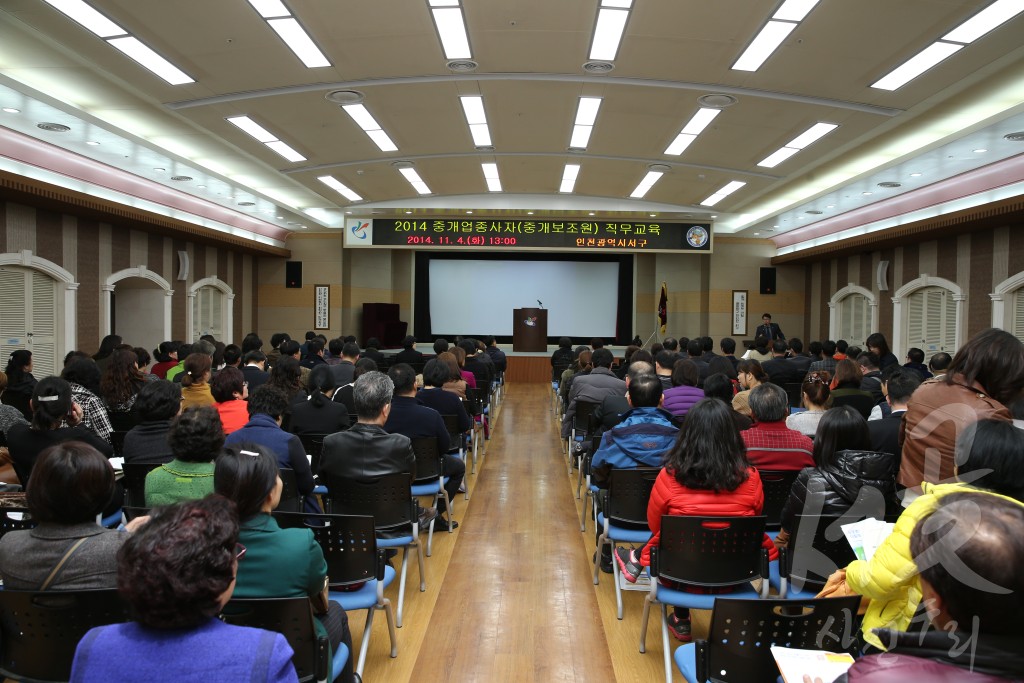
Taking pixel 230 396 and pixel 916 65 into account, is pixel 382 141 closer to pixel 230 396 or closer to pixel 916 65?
pixel 230 396

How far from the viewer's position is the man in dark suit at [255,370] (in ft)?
19.4

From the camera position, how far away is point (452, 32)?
5.57m

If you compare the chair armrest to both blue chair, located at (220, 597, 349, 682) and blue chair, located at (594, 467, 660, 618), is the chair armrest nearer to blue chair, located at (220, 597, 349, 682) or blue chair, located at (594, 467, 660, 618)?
blue chair, located at (220, 597, 349, 682)

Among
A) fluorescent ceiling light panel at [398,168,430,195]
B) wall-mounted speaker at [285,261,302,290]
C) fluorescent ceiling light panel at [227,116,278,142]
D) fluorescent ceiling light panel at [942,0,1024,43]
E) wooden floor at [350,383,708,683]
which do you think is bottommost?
wooden floor at [350,383,708,683]

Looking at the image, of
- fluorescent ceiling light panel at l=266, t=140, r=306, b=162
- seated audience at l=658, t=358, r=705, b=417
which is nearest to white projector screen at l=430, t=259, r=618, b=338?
fluorescent ceiling light panel at l=266, t=140, r=306, b=162

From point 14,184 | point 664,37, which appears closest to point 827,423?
point 664,37

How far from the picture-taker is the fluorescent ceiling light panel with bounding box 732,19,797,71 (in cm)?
522

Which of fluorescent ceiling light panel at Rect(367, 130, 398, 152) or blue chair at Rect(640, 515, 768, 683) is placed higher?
fluorescent ceiling light panel at Rect(367, 130, 398, 152)

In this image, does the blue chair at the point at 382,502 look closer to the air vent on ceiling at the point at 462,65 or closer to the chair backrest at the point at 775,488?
the chair backrest at the point at 775,488

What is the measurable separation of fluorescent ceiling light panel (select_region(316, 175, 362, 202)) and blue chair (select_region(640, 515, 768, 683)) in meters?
9.06

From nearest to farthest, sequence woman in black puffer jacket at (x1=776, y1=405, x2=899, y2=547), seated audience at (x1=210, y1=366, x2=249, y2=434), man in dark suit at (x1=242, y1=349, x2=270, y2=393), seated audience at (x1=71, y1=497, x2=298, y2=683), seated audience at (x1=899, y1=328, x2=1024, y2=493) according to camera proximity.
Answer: seated audience at (x1=71, y1=497, x2=298, y2=683) < seated audience at (x1=899, y1=328, x2=1024, y2=493) < woman in black puffer jacket at (x1=776, y1=405, x2=899, y2=547) < seated audience at (x1=210, y1=366, x2=249, y2=434) < man in dark suit at (x1=242, y1=349, x2=270, y2=393)

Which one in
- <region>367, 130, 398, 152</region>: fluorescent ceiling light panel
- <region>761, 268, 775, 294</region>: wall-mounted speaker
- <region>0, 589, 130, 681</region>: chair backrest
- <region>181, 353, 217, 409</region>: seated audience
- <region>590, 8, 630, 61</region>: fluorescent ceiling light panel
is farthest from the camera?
<region>761, 268, 775, 294</region>: wall-mounted speaker

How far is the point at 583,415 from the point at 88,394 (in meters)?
3.69

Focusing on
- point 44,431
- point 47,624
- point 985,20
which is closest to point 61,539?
point 47,624
